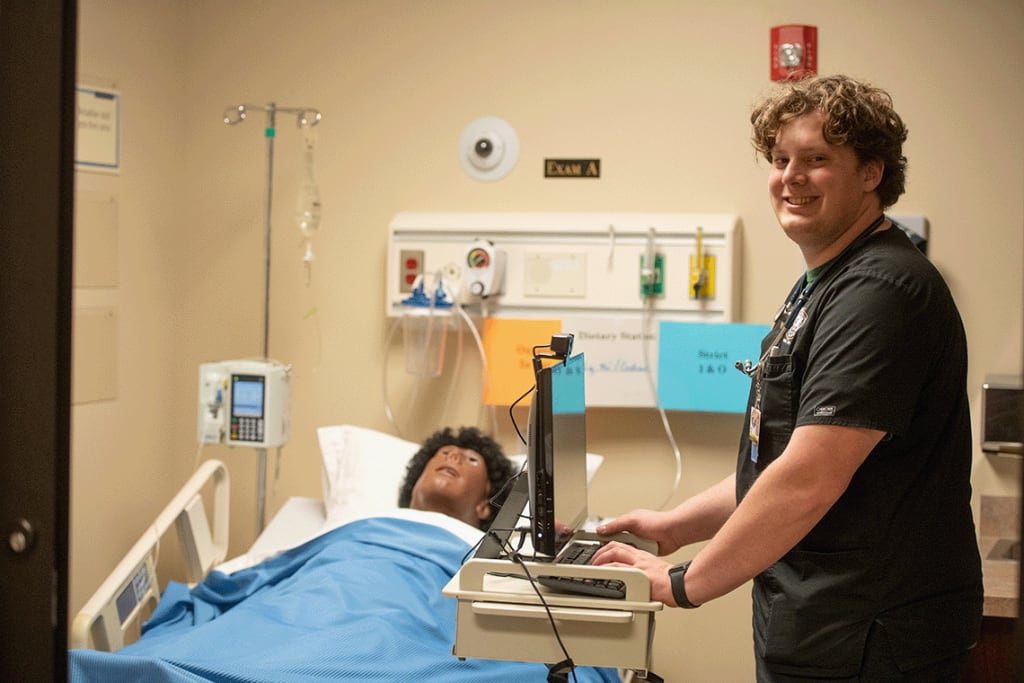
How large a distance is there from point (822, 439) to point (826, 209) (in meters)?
0.38

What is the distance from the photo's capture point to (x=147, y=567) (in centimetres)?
260

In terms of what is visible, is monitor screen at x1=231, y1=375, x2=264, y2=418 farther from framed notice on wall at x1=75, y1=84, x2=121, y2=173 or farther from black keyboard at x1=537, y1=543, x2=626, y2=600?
black keyboard at x1=537, y1=543, x2=626, y2=600

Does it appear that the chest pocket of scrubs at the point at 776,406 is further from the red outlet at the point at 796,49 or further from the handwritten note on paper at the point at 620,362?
the red outlet at the point at 796,49

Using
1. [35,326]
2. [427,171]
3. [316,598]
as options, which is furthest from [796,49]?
[35,326]

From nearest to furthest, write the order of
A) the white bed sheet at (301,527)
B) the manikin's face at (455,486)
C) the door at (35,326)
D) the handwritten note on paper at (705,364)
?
the door at (35,326), the white bed sheet at (301,527), the manikin's face at (455,486), the handwritten note on paper at (705,364)

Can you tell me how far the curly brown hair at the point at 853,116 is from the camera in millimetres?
1583

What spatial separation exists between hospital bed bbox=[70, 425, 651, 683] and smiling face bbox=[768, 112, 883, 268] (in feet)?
2.47

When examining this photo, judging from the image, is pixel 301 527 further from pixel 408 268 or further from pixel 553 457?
pixel 553 457

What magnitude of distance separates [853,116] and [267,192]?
78.9 inches

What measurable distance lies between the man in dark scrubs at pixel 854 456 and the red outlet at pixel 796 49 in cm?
125

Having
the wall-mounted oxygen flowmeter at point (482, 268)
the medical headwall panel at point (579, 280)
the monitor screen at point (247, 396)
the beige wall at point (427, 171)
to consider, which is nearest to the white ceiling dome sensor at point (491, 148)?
the beige wall at point (427, 171)

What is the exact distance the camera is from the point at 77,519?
2988 millimetres

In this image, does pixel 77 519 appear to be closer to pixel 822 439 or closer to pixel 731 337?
pixel 731 337

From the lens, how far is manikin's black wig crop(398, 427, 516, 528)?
9.45ft
